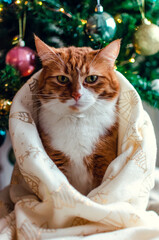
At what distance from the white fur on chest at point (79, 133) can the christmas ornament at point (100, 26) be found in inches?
11.7

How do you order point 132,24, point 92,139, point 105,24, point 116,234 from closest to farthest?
1. point 116,234
2. point 92,139
3. point 105,24
4. point 132,24

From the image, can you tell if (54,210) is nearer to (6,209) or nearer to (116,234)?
(116,234)

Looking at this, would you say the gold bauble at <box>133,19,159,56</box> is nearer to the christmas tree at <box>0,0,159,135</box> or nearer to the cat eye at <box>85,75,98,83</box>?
the christmas tree at <box>0,0,159,135</box>

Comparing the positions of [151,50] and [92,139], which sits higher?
[151,50]

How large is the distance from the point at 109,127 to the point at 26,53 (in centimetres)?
48

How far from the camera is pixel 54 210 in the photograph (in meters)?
0.68

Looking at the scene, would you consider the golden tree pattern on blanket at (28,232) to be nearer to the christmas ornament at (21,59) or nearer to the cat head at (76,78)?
the cat head at (76,78)

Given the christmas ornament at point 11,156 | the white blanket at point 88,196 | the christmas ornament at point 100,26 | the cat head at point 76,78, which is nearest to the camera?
the white blanket at point 88,196

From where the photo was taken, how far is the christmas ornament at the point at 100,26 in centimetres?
94

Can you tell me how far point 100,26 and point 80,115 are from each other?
0.37 m

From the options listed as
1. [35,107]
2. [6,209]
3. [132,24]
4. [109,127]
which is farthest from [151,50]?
[6,209]

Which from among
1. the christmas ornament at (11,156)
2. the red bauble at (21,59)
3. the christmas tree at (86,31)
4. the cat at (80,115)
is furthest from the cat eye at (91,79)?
the christmas ornament at (11,156)

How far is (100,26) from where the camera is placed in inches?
37.1

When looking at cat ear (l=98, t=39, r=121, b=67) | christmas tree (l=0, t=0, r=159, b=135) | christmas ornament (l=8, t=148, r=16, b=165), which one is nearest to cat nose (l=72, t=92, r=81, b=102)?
cat ear (l=98, t=39, r=121, b=67)
